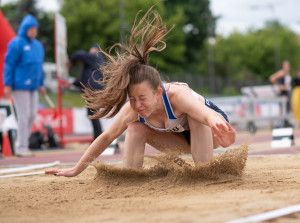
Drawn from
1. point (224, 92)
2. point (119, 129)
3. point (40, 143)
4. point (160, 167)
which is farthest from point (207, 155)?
point (224, 92)

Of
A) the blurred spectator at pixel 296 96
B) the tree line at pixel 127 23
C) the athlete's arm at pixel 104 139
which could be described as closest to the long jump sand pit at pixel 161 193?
the athlete's arm at pixel 104 139

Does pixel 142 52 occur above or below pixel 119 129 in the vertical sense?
above

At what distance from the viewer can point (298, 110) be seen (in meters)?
19.4

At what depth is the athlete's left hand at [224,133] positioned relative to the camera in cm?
357

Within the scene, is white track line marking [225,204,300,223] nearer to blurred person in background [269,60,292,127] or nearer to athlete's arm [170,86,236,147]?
athlete's arm [170,86,236,147]

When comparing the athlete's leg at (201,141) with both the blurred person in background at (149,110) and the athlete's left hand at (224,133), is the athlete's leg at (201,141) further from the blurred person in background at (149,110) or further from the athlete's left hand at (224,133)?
the athlete's left hand at (224,133)

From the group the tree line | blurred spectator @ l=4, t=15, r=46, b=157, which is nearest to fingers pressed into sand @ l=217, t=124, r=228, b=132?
blurred spectator @ l=4, t=15, r=46, b=157

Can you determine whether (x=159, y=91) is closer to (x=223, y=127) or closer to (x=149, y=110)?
(x=149, y=110)

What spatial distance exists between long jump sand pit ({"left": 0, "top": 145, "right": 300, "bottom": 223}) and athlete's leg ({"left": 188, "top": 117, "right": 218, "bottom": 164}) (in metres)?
0.16

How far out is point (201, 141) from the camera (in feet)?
14.6

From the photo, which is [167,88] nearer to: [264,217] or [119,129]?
[119,129]

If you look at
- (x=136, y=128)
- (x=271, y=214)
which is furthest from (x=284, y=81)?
(x=271, y=214)

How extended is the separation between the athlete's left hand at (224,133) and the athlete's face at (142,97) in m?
0.70

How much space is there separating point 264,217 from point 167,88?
6.06ft
